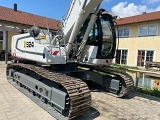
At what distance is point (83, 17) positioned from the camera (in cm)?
567

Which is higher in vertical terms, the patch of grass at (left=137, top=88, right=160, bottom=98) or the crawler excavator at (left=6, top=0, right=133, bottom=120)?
the crawler excavator at (left=6, top=0, right=133, bottom=120)

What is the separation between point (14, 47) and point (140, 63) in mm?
15222

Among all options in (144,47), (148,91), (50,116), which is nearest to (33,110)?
(50,116)

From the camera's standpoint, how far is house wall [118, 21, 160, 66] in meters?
18.4

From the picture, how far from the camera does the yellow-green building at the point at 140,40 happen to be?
18.5 meters

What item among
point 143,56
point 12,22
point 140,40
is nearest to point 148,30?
point 140,40

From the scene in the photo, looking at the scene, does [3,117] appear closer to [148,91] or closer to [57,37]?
[57,37]

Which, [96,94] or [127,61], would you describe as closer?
[96,94]

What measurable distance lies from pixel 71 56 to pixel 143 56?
15235mm

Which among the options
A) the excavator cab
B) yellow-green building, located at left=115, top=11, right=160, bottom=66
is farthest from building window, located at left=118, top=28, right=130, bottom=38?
the excavator cab

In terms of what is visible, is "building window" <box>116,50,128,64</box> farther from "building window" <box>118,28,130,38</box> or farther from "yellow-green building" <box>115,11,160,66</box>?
"building window" <box>118,28,130,38</box>

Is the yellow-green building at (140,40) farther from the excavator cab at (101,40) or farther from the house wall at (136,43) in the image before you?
the excavator cab at (101,40)

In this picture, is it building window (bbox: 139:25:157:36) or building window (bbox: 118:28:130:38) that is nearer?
building window (bbox: 139:25:157:36)

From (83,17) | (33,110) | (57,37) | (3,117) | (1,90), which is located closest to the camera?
(3,117)
